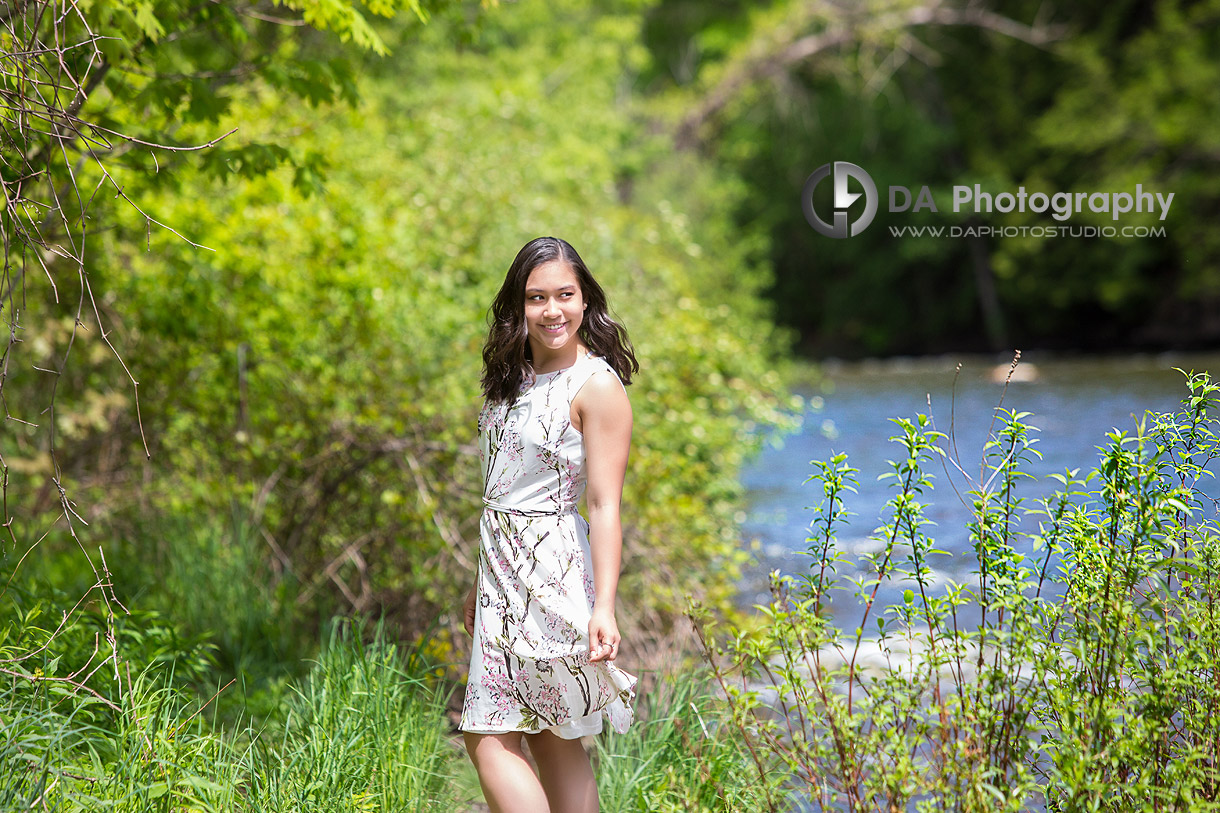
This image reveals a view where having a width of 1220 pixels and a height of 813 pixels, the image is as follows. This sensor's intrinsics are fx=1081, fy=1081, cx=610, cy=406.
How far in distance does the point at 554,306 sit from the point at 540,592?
73cm

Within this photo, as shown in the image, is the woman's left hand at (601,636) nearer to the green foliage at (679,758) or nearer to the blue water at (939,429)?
the blue water at (939,429)

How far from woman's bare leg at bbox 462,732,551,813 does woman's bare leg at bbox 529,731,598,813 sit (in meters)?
0.08

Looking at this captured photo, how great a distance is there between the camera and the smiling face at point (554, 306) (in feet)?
9.18

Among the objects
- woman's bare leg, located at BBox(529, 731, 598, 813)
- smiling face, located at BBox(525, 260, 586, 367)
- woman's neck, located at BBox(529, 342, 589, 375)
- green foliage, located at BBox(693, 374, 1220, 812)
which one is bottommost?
woman's bare leg, located at BBox(529, 731, 598, 813)

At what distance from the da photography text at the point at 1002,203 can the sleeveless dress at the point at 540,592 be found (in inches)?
623

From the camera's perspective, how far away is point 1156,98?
20797 millimetres

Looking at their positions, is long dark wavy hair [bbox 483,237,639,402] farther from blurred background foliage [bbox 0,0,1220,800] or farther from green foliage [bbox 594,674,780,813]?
green foliage [bbox 594,674,780,813]

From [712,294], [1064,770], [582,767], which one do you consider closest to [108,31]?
[582,767]

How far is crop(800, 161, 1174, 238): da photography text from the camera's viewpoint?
20500mm

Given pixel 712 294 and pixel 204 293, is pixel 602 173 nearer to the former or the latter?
pixel 712 294

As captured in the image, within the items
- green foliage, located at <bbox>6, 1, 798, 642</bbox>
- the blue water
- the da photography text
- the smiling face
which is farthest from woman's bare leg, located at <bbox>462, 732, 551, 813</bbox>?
the da photography text

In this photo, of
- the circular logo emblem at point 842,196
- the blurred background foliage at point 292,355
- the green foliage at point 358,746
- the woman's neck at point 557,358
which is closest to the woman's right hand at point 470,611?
the green foliage at point 358,746

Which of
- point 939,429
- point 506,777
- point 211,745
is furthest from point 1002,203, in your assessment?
point 506,777

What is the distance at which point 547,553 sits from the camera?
2.74 metres
